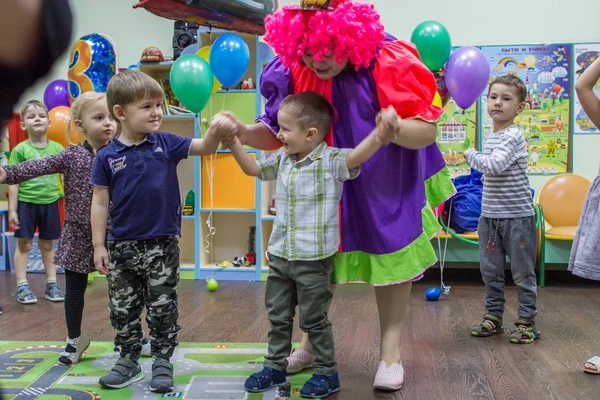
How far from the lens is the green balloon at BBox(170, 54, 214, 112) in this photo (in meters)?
3.25

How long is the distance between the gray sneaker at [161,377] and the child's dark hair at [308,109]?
0.86 m

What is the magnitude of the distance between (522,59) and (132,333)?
360 cm

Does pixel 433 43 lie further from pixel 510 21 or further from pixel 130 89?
pixel 130 89

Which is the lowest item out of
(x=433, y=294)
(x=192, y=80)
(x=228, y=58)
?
(x=433, y=294)

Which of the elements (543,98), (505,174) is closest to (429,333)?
(505,174)

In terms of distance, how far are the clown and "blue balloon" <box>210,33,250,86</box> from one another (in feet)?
4.99

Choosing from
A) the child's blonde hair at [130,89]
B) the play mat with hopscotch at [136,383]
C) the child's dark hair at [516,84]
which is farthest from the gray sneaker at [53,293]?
the child's dark hair at [516,84]

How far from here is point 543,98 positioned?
436 centimetres

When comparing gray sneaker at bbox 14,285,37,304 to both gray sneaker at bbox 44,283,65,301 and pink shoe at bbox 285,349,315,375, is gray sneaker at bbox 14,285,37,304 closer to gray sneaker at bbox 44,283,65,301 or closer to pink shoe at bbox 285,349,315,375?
gray sneaker at bbox 44,283,65,301

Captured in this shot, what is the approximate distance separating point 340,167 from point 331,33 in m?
0.37

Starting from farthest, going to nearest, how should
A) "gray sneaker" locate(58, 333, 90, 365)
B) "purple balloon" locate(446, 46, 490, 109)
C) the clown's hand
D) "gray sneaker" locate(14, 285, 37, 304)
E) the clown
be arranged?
"gray sneaker" locate(14, 285, 37, 304) → "purple balloon" locate(446, 46, 490, 109) → "gray sneaker" locate(58, 333, 90, 365) → the clown → the clown's hand

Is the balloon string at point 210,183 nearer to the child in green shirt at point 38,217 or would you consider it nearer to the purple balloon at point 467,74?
the child in green shirt at point 38,217

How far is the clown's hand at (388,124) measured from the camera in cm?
153

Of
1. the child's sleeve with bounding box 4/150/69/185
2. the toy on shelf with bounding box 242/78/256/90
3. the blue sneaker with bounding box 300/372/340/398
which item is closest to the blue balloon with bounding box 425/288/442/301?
the blue sneaker with bounding box 300/372/340/398
